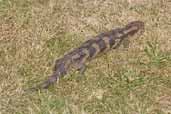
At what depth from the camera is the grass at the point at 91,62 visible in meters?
6.80

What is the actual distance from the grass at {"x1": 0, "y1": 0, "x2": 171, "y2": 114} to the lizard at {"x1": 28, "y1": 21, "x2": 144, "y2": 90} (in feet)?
0.34

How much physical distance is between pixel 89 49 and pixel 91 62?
208mm

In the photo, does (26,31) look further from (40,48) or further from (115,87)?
(115,87)

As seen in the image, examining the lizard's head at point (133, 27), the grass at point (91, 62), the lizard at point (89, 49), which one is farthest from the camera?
the lizard's head at point (133, 27)

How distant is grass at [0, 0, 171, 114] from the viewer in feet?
22.3

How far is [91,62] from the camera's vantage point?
7680 mm

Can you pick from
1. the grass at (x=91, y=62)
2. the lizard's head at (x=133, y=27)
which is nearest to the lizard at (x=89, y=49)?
the lizard's head at (x=133, y=27)

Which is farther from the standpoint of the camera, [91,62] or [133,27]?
[133,27]

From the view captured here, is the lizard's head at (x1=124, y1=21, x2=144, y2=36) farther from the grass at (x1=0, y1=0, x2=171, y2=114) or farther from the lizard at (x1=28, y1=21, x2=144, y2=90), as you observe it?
the grass at (x1=0, y1=0, x2=171, y2=114)

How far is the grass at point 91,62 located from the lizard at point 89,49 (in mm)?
104

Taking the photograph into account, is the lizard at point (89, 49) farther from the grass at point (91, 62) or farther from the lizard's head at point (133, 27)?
the grass at point (91, 62)

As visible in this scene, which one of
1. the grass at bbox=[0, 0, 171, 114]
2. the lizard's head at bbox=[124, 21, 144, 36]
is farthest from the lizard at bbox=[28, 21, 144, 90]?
the grass at bbox=[0, 0, 171, 114]

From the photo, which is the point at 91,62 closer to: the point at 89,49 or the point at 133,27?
the point at 89,49

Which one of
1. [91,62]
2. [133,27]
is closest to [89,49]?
[91,62]
